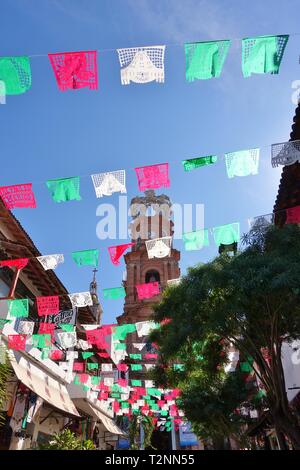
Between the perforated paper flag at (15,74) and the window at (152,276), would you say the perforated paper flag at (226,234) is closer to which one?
the perforated paper flag at (15,74)

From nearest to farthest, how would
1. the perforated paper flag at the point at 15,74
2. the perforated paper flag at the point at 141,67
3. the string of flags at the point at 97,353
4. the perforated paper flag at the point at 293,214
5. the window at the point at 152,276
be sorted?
the perforated paper flag at the point at 15,74 → the perforated paper flag at the point at 141,67 → the perforated paper flag at the point at 293,214 → the string of flags at the point at 97,353 → the window at the point at 152,276

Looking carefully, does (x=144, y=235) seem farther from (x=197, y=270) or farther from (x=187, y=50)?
(x=187, y=50)

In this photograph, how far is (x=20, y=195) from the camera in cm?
971

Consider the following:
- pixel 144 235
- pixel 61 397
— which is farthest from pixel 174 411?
pixel 144 235

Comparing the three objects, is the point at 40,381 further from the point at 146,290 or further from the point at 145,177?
the point at 145,177

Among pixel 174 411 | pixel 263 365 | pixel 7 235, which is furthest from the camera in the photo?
pixel 174 411

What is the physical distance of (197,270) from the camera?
10.0m

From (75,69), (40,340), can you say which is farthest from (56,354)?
(75,69)

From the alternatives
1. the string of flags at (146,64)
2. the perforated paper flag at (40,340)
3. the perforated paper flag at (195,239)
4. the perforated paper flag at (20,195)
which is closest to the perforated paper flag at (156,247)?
the perforated paper flag at (195,239)

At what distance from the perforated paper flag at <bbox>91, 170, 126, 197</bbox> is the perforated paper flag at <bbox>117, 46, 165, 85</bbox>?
2946 millimetres

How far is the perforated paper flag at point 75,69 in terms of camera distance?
274 inches

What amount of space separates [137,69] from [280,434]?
9.92m

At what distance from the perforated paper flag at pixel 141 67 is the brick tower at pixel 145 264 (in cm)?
3020

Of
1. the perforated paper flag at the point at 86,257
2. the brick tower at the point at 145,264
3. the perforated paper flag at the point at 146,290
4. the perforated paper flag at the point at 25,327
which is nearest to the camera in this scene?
the perforated paper flag at the point at 86,257
